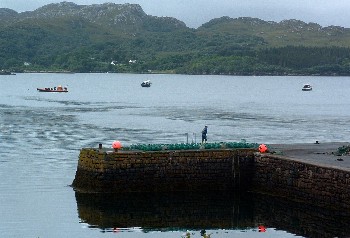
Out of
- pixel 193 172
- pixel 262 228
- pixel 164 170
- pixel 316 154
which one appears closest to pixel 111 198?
pixel 164 170

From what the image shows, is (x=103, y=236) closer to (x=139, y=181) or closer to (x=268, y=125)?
(x=139, y=181)

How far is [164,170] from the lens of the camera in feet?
148

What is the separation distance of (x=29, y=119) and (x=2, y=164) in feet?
147

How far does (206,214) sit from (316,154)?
29.0 ft

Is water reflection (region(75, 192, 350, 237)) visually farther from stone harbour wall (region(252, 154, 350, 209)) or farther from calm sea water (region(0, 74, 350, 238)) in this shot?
stone harbour wall (region(252, 154, 350, 209))

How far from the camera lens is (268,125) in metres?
100

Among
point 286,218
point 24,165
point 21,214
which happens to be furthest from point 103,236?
point 24,165

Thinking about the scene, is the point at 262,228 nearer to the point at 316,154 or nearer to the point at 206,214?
the point at 206,214

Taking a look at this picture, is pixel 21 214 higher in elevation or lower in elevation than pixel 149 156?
lower

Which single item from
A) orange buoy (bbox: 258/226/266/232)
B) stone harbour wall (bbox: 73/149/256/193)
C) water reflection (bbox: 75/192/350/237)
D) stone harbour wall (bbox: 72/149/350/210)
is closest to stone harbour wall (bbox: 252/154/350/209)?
stone harbour wall (bbox: 72/149/350/210)

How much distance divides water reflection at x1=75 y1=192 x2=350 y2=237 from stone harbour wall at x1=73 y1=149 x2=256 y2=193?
0.50 meters

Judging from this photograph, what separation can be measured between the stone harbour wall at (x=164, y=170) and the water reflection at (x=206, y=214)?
50 cm

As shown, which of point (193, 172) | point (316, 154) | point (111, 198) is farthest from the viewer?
point (316, 154)

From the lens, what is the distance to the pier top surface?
4327cm
